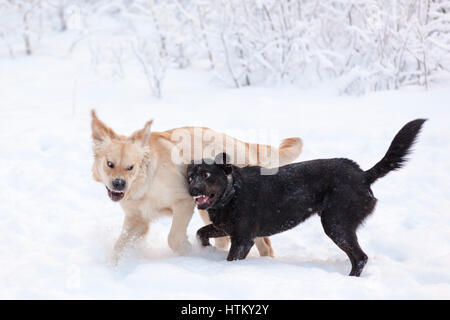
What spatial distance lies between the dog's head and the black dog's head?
17.6 inches

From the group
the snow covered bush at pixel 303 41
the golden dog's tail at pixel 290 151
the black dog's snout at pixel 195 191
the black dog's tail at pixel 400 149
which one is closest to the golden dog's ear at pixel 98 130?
the black dog's snout at pixel 195 191

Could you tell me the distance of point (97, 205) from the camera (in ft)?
19.7

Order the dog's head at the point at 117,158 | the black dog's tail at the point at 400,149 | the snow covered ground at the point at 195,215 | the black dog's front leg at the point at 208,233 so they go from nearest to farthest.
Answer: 1. the snow covered ground at the point at 195,215
2. the black dog's tail at the point at 400,149
3. the dog's head at the point at 117,158
4. the black dog's front leg at the point at 208,233

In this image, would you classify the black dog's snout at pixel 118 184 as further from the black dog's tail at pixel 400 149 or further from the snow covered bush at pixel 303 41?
the snow covered bush at pixel 303 41

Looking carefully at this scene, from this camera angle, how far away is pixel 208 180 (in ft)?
14.0

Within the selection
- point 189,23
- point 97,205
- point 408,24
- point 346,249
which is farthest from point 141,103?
point 346,249

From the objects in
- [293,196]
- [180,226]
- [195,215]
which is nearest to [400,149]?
[293,196]

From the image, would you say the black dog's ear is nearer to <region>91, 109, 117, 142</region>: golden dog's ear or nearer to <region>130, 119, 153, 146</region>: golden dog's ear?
<region>130, 119, 153, 146</region>: golden dog's ear

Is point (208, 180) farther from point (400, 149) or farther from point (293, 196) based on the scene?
point (400, 149)

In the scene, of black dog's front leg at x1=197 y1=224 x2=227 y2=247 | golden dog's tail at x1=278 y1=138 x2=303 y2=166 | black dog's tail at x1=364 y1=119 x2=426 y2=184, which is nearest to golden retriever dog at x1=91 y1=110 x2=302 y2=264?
black dog's front leg at x1=197 y1=224 x2=227 y2=247

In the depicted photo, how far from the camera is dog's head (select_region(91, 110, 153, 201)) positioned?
13.8ft

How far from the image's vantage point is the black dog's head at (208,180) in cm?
424

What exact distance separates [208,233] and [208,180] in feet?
1.95

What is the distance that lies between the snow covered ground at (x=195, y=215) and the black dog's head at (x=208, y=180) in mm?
509
